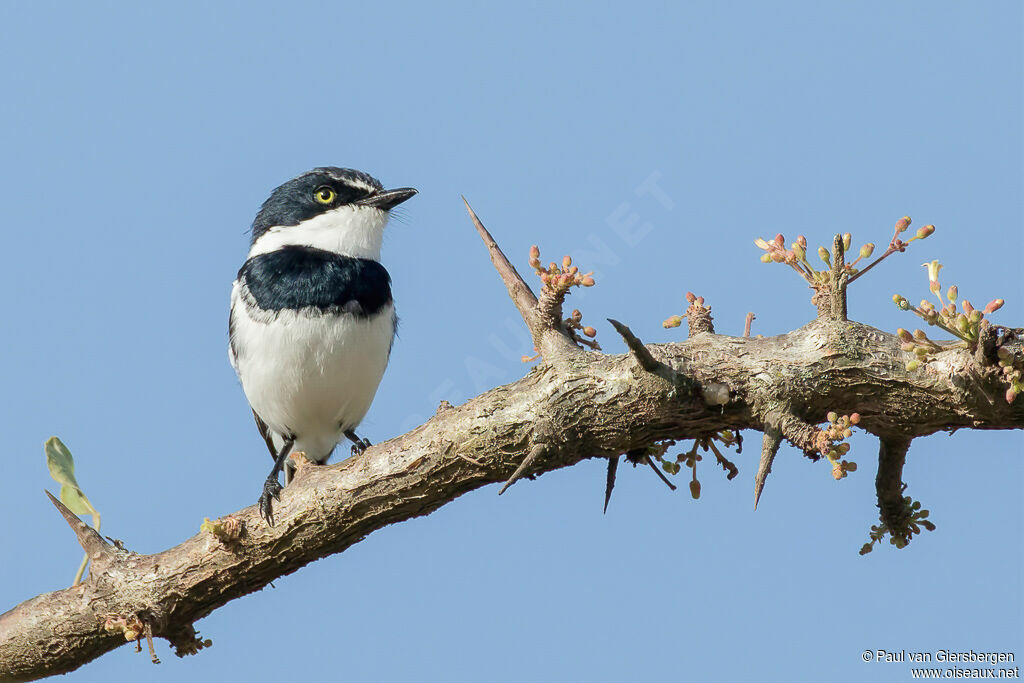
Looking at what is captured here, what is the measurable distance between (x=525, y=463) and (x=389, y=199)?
398 cm

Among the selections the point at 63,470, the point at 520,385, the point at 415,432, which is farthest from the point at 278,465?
the point at 520,385

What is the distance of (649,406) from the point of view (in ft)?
13.4

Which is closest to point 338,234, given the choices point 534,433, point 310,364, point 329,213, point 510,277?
point 329,213

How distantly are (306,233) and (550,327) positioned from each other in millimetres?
3585

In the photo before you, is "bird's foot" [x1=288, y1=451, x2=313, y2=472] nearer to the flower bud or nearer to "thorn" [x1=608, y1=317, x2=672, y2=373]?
"thorn" [x1=608, y1=317, x2=672, y2=373]

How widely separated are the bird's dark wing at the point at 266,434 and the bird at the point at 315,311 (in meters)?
0.02

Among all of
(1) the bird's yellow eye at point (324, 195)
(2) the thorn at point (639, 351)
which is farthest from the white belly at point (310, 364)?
(2) the thorn at point (639, 351)

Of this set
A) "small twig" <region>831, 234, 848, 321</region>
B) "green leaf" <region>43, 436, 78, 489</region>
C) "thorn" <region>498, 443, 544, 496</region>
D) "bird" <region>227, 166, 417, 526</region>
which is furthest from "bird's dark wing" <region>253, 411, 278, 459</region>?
"small twig" <region>831, 234, 848, 321</region>

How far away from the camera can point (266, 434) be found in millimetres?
8062

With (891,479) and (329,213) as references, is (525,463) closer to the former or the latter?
(891,479)

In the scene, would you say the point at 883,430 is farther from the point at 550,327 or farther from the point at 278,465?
the point at 278,465

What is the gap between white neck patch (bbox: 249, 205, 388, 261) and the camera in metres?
7.29

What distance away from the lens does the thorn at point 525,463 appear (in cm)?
398

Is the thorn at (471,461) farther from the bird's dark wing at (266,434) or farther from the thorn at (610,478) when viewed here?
the bird's dark wing at (266,434)
